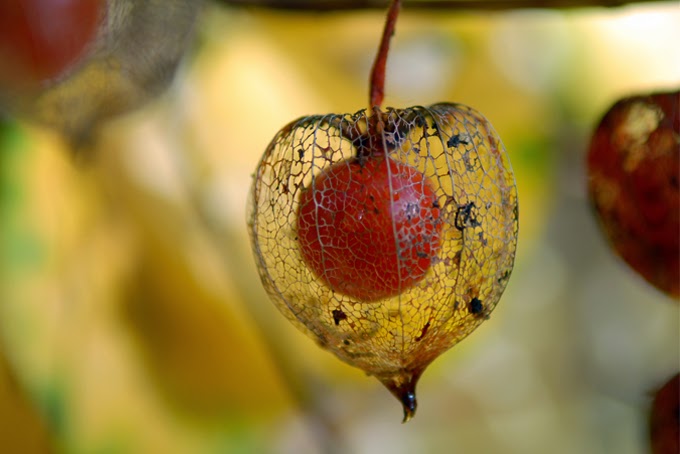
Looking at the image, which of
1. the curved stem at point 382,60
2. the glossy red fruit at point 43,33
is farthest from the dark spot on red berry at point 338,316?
the glossy red fruit at point 43,33

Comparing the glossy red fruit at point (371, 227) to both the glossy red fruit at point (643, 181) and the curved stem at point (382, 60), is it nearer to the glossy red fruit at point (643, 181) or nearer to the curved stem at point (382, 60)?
the curved stem at point (382, 60)

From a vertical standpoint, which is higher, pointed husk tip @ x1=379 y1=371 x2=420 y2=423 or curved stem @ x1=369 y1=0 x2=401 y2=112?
curved stem @ x1=369 y1=0 x2=401 y2=112

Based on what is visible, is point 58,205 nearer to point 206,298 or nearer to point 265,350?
point 206,298

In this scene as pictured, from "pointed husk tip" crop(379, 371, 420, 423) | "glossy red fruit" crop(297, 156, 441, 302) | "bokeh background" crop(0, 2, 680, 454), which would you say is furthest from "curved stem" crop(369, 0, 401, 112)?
"bokeh background" crop(0, 2, 680, 454)

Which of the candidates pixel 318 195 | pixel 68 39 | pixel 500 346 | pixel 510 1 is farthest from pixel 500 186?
pixel 500 346

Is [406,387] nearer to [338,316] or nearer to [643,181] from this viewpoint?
[338,316]

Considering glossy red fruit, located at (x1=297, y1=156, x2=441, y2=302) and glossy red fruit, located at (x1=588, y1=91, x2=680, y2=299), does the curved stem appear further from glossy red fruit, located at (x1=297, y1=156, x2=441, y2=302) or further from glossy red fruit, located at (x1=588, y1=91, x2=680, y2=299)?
glossy red fruit, located at (x1=588, y1=91, x2=680, y2=299)

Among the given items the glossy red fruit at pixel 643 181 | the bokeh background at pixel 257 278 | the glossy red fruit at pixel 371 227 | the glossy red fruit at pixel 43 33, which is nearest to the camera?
the glossy red fruit at pixel 371 227
